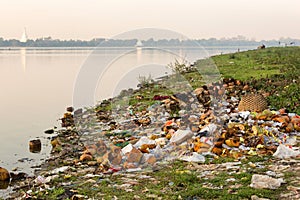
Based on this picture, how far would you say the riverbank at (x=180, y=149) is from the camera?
16.9 ft

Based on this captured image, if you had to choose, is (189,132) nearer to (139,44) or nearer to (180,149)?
(180,149)

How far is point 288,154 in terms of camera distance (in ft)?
20.1

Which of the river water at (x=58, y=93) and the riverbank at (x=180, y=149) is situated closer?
the riverbank at (x=180, y=149)

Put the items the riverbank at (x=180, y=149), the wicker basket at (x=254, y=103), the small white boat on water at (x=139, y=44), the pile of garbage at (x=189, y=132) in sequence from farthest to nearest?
the small white boat on water at (x=139, y=44) → the wicker basket at (x=254, y=103) → the pile of garbage at (x=189, y=132) → the riverbank at (x=180, y=149)

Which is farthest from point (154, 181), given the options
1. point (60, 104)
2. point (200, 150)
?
point (60, 104)

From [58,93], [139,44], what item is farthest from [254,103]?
[58,93]

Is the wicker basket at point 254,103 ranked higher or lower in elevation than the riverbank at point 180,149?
higher

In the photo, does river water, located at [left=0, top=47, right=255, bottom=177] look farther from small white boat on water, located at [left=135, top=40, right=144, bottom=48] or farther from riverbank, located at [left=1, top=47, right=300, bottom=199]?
riverbank, located at [left=1, top=47, right=300, bottom=199]

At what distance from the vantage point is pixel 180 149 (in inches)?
272

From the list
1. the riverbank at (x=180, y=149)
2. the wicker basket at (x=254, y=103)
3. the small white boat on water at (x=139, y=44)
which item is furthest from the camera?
the small white boat on water at (x=139, y=44)

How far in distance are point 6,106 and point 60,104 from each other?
6.58 ft

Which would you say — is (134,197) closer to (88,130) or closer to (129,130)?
(129,130)

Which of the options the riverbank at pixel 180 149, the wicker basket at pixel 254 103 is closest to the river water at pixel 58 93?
the riverbank at pixel 180 149

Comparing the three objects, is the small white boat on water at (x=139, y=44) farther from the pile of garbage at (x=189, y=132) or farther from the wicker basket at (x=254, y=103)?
the wicker basket at (x=254, y=103)
